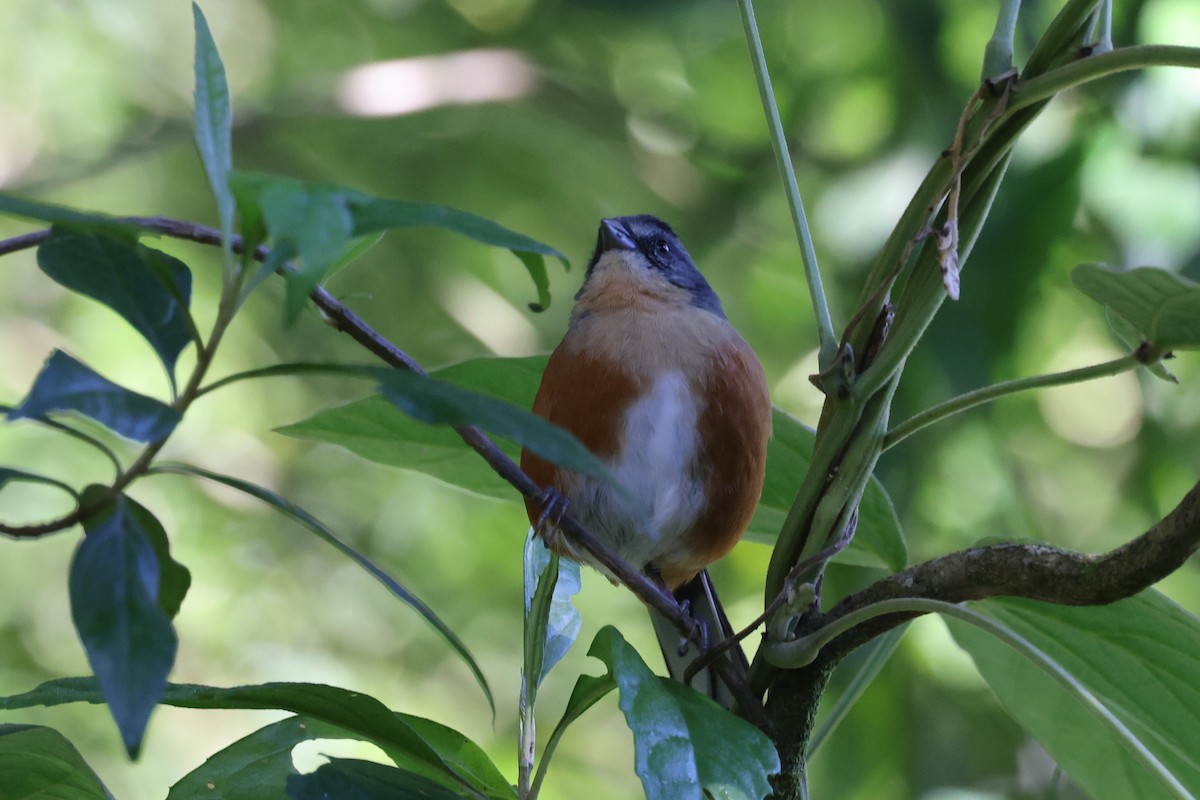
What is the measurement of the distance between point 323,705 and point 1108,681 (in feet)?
2.84

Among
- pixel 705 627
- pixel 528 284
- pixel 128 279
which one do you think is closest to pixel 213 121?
pixel 128 279

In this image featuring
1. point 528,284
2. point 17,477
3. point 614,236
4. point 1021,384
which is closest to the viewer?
point 17,477

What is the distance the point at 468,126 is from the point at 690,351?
117 inches

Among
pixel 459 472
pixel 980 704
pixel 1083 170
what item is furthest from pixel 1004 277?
pixel 459 472

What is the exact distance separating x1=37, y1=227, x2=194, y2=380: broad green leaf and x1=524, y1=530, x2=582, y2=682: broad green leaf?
47 centimetres

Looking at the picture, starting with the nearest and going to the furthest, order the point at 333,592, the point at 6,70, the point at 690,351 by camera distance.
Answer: the point at 690,351 < the point at 333,592 < the point at 6,70

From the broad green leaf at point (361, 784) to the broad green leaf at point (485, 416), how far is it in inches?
16.4

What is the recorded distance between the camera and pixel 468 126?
4.66 meters

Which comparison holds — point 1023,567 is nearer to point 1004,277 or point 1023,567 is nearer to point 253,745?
point 253,745

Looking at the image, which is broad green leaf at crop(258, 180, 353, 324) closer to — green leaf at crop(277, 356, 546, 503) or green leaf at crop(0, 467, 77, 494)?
green leaf at crop(0, 467, 77, 494)

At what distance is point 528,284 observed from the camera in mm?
4477

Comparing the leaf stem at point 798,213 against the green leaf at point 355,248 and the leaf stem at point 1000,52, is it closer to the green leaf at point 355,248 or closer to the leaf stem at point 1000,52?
the leaf stem at point 1000,52

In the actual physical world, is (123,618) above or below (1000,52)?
below

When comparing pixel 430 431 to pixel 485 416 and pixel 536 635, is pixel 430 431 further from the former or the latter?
pixel 485 416
